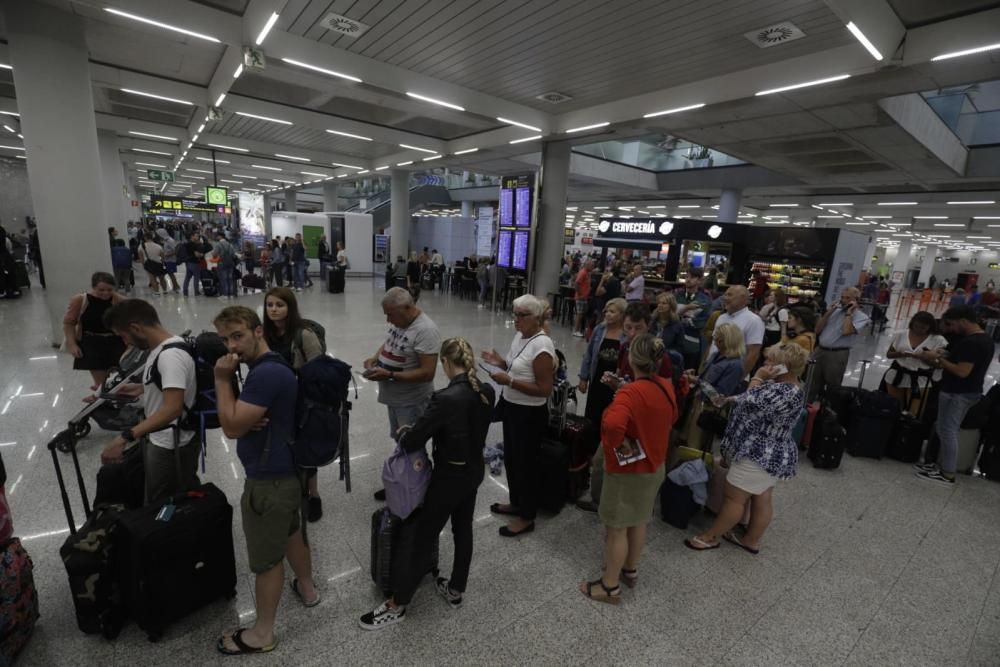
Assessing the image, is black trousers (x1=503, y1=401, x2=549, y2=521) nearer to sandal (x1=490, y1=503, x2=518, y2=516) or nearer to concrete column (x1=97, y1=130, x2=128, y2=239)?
sandal (x1=490, y1=503, x2=518, y2=516)

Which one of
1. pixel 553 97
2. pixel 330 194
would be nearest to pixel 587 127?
pixel 553 97

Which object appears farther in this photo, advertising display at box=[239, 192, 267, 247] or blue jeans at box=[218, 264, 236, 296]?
advertising display at box=[239, 192, 267, 247]

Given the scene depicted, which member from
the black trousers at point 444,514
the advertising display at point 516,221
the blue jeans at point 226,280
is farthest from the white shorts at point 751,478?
the blue jeans at point 226,280

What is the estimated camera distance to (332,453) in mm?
1985

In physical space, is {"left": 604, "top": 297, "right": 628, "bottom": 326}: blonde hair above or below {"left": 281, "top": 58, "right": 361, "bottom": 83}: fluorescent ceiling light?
below

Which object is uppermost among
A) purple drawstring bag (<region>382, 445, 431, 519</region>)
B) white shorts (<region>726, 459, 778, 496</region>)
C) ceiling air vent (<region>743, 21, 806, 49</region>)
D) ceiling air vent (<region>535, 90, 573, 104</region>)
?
ceiling air vent (<region>535, 90, 573, 104</region>)

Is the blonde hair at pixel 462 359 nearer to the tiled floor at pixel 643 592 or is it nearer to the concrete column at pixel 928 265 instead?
the tiled floor at pixel 643 592

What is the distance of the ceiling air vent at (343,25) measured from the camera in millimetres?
5332

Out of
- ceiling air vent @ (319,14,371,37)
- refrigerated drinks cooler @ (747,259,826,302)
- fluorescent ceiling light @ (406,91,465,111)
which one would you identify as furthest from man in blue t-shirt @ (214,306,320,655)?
refrigerated drinks cooler @ (747,259,826,302)

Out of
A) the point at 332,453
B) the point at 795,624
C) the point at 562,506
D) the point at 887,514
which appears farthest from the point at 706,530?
the point at 332,453

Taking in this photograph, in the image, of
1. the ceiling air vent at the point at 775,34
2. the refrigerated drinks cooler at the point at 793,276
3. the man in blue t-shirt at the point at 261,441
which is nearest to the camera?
the man in blue t-shirt at the point at 261,441

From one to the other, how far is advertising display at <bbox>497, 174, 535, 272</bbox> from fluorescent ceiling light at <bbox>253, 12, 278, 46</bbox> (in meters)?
Result: 6.16

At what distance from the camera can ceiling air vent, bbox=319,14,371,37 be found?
5332 mm

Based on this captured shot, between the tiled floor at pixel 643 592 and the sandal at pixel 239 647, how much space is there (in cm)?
4
